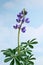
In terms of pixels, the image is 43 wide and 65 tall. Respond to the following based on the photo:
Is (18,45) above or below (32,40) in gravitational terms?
below

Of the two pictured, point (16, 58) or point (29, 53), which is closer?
point (16, 58)

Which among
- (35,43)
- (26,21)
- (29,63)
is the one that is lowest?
(29,63)

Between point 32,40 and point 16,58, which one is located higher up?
point 32,40

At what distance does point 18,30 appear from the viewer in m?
4.54

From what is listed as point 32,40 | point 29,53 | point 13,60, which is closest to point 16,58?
point 13,60

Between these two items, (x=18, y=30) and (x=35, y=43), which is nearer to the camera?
(x=18, y=30)

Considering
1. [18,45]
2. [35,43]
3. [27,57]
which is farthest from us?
[35,43]

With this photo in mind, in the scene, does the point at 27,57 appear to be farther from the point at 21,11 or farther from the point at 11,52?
the point at 21,11

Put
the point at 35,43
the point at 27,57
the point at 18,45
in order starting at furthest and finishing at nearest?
the point at 35,43
the point at 27,57
the point at 18,45

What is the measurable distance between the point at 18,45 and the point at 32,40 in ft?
2.49

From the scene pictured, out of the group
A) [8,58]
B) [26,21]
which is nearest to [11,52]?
[8,58]

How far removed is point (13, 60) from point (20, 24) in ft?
2.51

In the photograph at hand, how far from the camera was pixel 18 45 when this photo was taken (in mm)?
4391

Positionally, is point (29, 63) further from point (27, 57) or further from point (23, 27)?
point (23, 27)
